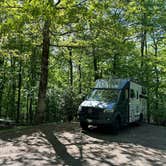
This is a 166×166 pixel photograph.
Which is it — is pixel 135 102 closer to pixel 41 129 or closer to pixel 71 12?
pixel 41 129

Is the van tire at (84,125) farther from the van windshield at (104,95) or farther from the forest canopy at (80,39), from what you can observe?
the forest canopy at (80,39)

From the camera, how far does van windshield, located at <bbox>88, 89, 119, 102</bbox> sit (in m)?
16.8

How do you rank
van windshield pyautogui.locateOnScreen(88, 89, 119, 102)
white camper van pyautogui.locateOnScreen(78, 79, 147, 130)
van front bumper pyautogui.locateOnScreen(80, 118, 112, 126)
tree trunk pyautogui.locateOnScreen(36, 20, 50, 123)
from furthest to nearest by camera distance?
tree trunk pyautogui.locateOnScreen(36, 20, 50, 123) → van windshield pyautogui.locateOnScreen(88, 89, 119, 102) → white camper van pyautogui.locateOnScreen(78, 79, 147, 130) → van front bumper pyautogui.locateOnScreen(80, 118, 112, 126)

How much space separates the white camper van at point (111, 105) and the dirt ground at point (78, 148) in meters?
0.66

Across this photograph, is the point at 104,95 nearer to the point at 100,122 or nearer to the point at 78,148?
the point at 100,122

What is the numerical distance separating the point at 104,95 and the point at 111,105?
111 cm

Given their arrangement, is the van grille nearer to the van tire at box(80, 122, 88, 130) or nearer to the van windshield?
the van tire at box(80, 122, 88, 130)

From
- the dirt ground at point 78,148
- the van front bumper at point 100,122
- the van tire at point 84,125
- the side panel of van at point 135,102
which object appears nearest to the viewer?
the dirt ground at point 78,148

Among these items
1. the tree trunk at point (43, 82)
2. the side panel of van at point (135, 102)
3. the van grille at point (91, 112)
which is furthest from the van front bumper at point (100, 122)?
the tree trunk at point (43, 82)

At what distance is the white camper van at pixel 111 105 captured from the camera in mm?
15797

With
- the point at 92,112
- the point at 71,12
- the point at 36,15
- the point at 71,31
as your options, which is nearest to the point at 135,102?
the point at 92,112

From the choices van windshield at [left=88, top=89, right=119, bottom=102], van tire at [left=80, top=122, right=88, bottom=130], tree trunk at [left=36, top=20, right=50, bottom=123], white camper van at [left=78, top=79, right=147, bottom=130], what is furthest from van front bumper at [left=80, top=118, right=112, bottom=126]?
tree trunk at [left=36, top=20, right=50, bottom=123]

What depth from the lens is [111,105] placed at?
1611cm

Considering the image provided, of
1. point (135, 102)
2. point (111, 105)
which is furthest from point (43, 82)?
point (135, 102)
